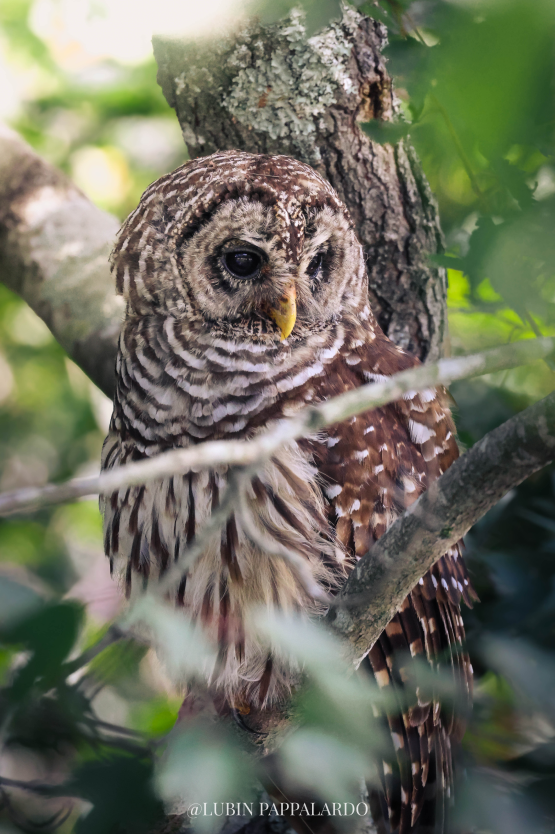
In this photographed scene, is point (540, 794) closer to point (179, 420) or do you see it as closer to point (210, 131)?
point (179, 420)

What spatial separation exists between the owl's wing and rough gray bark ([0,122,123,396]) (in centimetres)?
113

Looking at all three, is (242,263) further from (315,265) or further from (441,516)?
(441,516)

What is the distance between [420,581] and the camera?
172cm

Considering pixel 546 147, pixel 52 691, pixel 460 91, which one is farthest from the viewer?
pixel 52 691

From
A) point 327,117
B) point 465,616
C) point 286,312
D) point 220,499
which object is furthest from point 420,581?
point 327,117

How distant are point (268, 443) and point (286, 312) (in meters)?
0.97

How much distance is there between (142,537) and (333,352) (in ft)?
2.39

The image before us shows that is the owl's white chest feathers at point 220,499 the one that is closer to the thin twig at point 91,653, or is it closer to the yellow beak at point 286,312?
the yellow beak at point 286,312

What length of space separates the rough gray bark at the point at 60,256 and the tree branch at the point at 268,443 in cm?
181

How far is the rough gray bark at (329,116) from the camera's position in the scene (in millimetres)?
1986

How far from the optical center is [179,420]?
1739mm

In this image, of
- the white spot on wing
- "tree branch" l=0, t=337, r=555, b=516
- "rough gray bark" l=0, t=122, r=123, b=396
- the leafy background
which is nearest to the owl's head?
the white spot on wing

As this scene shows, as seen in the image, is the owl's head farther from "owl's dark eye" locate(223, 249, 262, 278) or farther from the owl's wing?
the owl's wing

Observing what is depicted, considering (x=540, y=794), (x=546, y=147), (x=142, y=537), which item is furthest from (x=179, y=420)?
(x=546, y=147)
